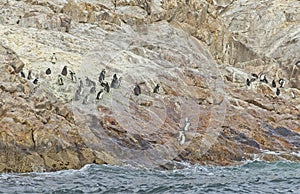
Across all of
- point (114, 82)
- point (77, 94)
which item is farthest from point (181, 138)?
point (114, 82)

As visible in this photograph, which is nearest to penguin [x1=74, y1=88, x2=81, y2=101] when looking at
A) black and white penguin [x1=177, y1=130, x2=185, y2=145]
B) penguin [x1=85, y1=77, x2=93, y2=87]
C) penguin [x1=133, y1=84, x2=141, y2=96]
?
penguin [x1=85, y1=77, x2=93, y2=87]

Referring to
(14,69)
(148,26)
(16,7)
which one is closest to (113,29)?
(148,26)

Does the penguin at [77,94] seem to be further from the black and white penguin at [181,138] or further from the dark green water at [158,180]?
the dark green water at [158,180]

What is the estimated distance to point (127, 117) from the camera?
905 inches

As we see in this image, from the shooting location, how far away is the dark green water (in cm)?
1600

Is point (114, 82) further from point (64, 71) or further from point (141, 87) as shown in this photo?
point (64, 71)

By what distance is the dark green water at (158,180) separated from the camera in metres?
16.0

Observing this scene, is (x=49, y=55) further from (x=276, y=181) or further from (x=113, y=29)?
(x=276, y=181)

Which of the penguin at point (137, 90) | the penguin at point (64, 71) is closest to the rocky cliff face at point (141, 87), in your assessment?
the penguin at point (64, 71)

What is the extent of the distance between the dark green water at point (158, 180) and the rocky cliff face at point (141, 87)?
3.01 feet

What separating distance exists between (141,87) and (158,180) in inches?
396

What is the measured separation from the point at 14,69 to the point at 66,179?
8120mm

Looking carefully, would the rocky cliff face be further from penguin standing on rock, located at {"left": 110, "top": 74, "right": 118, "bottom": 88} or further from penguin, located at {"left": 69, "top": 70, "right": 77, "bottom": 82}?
penguin standing on rock, located at {"left": 110, "top": 74, "right": 118, "bottom": 88}

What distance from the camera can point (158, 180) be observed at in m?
17.6
